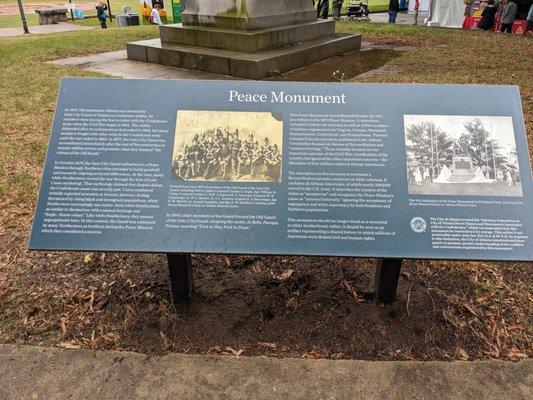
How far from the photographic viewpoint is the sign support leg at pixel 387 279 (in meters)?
2.60

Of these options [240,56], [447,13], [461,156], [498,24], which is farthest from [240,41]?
[447,13]

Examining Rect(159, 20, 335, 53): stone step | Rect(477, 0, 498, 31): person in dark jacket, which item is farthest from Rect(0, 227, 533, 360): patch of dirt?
Rect(477, 0, 498, 31): person in dark jacket

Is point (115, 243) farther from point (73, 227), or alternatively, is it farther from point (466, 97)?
point (466, 97)

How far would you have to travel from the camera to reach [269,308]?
278 centimetres

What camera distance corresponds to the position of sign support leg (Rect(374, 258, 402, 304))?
2.60 meters

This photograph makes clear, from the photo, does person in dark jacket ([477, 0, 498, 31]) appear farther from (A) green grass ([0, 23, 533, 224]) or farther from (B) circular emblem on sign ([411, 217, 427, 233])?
(B) circular emblem on sign ([411, 217, 427, 233])

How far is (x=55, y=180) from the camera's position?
238 cm

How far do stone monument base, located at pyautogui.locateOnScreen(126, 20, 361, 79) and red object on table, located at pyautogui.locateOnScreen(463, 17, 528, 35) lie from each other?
10.6 metres

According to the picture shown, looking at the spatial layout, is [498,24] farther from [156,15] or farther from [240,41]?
[156,15]

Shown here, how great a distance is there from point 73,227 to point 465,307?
2.31 m

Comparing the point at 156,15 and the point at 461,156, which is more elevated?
the point at 461,156

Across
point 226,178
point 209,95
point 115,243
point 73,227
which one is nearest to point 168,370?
point 115,243

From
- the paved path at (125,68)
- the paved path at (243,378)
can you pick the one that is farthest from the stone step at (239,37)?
the paved path at (243,378)

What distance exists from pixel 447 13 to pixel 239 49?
13583 millimetres
